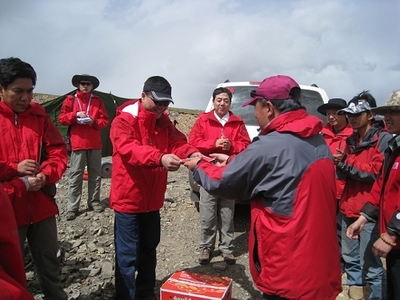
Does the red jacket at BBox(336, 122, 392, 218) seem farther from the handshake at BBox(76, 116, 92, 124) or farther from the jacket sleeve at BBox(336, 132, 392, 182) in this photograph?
the handshake at BBox(76, 116, 92, 124)

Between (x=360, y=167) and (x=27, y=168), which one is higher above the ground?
(x=27, y=168)

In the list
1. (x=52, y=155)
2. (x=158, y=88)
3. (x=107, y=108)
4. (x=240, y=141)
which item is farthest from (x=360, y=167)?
(x=107, y=108)

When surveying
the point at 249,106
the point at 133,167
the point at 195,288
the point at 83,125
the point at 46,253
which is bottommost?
the point at 195,288

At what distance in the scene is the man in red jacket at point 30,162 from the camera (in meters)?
2.87

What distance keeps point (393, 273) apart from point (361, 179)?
1145mm

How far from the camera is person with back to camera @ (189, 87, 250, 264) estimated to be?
16.0 ft

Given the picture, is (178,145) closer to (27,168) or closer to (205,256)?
(27,168)

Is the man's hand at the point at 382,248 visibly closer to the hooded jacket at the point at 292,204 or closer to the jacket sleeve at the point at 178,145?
the hooded jacket at the point at 292,204

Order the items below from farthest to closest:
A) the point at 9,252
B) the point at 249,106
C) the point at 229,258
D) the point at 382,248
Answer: the point at 249,106, the point at 229,258, the point at 382,248, the point at 9,252

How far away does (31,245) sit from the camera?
10.6ft

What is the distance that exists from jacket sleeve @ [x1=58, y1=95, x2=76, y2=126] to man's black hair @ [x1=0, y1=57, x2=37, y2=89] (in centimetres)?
351

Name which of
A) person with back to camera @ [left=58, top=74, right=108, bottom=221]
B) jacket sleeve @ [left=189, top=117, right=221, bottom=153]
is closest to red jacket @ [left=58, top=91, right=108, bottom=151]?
person with back to camera @ [left=58, top=74, right=108, bottom=221]

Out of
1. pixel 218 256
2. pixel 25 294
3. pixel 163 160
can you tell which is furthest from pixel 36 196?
pixel 218 256

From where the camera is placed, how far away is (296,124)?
7.64ft
